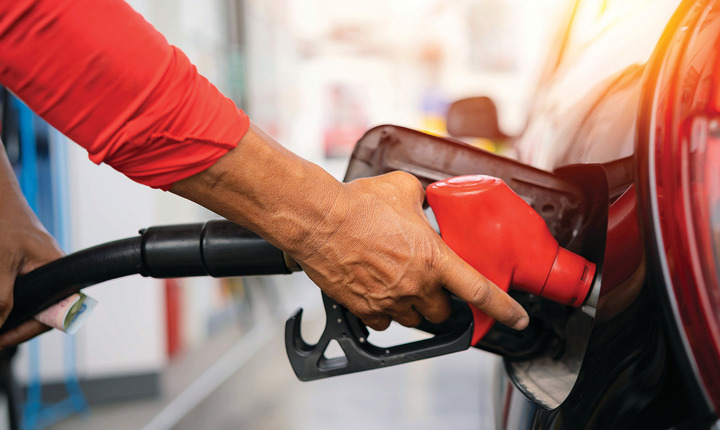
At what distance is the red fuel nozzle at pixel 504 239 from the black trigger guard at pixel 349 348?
12cm

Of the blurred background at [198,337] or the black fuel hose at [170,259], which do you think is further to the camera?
the blurred background at [198,337]

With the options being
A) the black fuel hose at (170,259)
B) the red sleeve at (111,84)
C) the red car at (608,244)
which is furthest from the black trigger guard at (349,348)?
the red sleeve at (111,84)

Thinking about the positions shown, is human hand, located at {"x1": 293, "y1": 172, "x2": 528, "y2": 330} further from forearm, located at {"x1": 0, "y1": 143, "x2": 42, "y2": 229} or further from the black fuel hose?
forearm, located at {"x1": 0, "y1": 143, "x2": 42, "y2": 229}

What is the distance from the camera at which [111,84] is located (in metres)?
0.69

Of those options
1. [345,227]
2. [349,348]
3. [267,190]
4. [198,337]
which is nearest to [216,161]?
[267,190]

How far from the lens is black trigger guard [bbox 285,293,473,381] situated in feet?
2.97

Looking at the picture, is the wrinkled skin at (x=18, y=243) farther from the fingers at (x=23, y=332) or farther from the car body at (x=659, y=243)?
the car body at (x=659, y=243)

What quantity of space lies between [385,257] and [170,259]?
350 millimetres

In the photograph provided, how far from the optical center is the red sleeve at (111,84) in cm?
66

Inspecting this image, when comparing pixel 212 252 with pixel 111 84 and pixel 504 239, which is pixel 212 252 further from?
pixel 504 239

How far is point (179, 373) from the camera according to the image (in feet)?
11.1

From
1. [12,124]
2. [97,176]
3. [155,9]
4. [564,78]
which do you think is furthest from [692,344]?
[155,9]

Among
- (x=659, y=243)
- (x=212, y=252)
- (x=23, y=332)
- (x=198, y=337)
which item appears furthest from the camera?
(x=198, y=337)

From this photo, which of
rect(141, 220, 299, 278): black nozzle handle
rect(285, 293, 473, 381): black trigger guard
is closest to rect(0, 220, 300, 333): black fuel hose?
rect(141, 220, 299, 278): black nozzle handle
